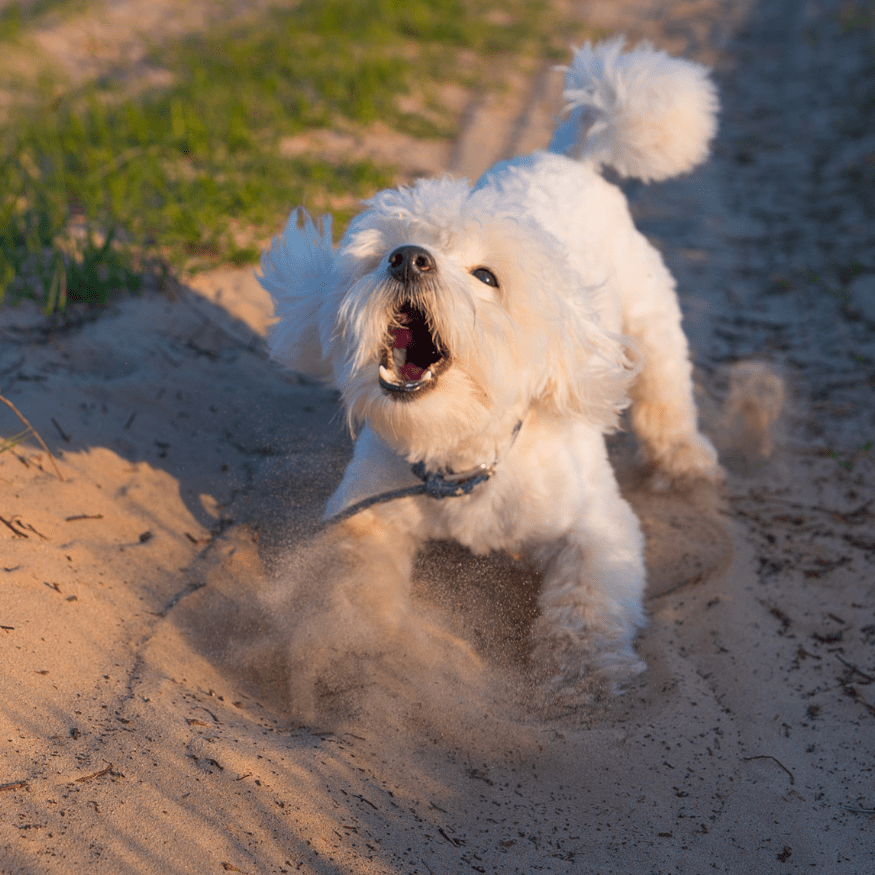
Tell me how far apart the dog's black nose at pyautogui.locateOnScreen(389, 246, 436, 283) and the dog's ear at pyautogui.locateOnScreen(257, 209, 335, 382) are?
1.47 feet

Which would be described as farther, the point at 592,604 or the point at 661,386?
the point at 661,386

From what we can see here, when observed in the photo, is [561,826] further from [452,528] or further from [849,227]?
[849,227]

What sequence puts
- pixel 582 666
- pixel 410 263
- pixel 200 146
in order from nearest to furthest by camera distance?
pixel 410 263 → pixel 582 666 → pixel 200 146

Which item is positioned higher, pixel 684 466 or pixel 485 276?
pixel 485 276

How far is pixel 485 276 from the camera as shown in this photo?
258 cm

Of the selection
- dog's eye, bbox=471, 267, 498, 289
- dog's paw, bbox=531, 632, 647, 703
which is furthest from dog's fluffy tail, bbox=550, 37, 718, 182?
dog's paw, bbox=531, 632, 647, 703

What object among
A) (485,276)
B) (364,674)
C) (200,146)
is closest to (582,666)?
(364,674)

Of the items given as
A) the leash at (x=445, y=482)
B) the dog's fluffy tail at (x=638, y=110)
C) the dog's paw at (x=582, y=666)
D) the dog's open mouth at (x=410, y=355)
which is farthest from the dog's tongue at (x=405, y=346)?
the dog's fluffy tail at (x=638, y=110)

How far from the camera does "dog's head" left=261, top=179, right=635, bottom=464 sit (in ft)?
7.91

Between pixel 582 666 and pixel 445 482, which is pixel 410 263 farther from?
pixel 582 666

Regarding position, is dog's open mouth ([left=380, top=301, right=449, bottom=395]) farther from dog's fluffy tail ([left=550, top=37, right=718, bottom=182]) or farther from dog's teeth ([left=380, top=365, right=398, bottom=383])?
dog's fluffy tail ([left=550, top=37, right=718, bottom=182])

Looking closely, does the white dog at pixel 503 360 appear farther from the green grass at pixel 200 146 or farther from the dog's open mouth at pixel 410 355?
the green grass at pixel 200 146

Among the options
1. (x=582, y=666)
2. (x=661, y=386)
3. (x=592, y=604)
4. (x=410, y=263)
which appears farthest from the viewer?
(x=661, y=386)

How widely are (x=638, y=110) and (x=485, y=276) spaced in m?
1.77
